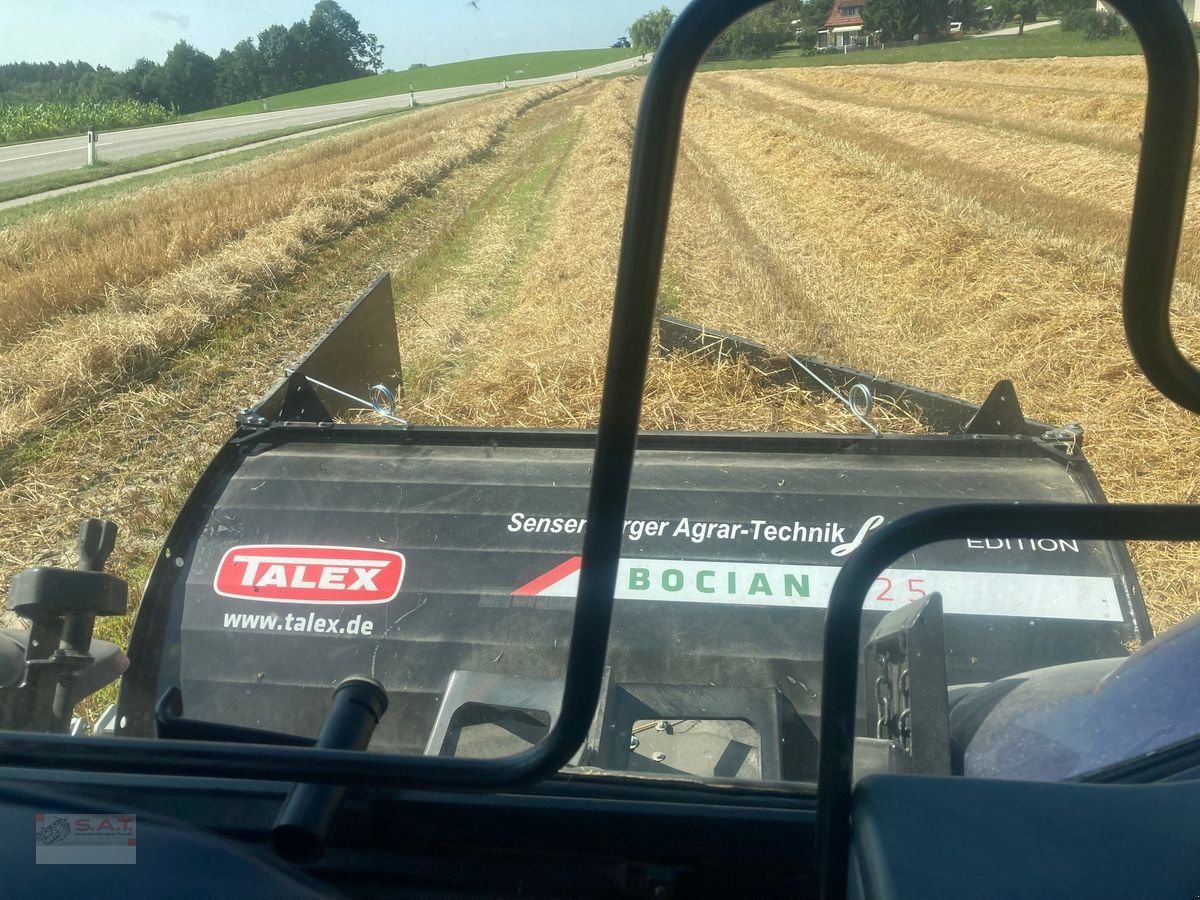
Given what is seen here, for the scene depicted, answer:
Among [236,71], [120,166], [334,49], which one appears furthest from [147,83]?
[120,166]

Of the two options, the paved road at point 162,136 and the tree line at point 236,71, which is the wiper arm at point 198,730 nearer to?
the tree line at point 236,71

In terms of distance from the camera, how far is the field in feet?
15.4

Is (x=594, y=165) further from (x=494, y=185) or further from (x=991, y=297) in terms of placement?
(x=991, y=297)

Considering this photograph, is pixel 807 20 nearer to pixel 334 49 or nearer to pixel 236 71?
pixel 334 49

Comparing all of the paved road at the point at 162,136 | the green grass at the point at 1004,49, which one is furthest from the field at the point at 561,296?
the green grass at the point at 1004,49

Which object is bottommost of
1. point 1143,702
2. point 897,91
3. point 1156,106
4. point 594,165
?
point 1143,702

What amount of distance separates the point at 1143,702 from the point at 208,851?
3.19 feet

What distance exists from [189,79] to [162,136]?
73.9 ft

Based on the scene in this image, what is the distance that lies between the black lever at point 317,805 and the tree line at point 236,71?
1.50 m

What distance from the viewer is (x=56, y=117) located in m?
31.0

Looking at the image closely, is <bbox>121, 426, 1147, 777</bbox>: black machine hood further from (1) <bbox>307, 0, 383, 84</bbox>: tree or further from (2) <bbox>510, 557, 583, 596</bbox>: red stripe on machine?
(1) <bbox>307, 0, 383, 84</bbox>: tree

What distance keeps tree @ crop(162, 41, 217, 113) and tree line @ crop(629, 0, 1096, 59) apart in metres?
5.85

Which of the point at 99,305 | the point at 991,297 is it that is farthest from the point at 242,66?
the point at 991,297

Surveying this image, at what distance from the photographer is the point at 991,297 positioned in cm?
725
